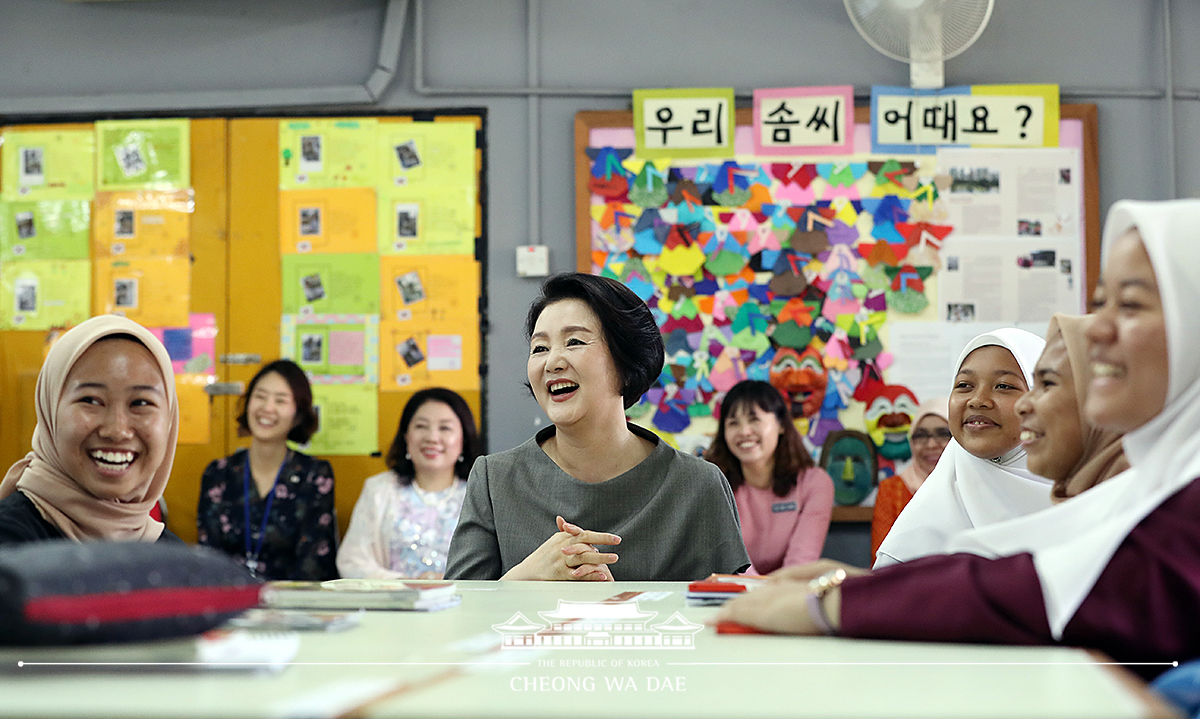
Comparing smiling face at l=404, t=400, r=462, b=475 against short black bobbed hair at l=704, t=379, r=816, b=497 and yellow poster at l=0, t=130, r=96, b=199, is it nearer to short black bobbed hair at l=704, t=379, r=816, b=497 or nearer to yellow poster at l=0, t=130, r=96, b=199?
short black bobbed hair at l=704, t=379, r=816, b=497

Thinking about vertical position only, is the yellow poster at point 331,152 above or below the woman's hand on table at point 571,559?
above

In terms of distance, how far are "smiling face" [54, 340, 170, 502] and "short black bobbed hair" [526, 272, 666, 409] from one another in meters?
0.84

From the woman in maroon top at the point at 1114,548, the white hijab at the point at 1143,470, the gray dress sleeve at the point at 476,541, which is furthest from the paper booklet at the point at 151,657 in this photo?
the gray dress sleeve at the point at 476,541

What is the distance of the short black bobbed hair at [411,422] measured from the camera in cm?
373

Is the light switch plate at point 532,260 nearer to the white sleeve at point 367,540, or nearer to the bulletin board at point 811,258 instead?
the bulletin board at point 811,258

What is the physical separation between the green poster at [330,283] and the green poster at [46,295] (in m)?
0.85

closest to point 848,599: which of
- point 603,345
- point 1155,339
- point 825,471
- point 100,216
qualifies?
point 1155,339

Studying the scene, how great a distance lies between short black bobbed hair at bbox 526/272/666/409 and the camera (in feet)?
7.28

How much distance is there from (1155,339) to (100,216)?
13.3ft

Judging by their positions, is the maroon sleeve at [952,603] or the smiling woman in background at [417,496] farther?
the smiling woman in background at [417,496]

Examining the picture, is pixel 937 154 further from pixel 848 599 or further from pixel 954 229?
pixel 848 599

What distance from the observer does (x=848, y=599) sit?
1.07m

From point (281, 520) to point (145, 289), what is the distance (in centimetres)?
114

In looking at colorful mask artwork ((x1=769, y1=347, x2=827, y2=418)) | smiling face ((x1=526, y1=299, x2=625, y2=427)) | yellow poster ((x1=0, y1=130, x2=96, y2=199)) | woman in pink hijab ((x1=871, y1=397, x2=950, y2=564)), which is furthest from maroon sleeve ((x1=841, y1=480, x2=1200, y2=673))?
yellow poster ((x1=0, y1=130, x2=96, y2=199))
